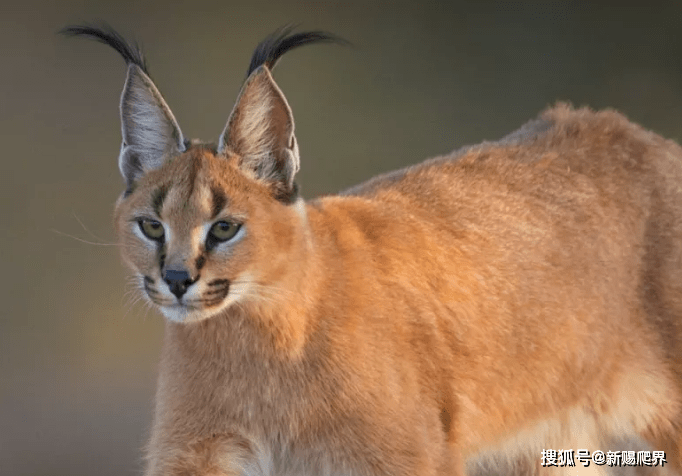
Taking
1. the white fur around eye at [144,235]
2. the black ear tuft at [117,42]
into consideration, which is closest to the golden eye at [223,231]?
the white fur around eye at [144,235]

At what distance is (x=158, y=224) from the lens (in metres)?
2.58

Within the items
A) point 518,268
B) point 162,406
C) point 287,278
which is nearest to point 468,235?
point 518,268

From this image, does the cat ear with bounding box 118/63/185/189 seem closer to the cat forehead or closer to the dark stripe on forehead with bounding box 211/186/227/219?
the cat forehead

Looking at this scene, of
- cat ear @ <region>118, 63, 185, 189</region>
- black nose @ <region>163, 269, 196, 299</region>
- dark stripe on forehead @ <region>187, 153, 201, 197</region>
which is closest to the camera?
black nose @ <region>163, 269, 196, 299</region>

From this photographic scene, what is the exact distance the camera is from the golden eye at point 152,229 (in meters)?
2.58

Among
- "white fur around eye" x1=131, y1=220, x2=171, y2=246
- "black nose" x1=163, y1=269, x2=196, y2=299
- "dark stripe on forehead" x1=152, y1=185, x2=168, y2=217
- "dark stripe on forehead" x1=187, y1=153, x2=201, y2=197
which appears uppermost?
"dark stripe on forehead" x1=187, y1=153, x2=201, y2=197

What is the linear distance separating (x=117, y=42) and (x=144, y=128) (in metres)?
0.24

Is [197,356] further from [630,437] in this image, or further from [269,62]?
[630,437]

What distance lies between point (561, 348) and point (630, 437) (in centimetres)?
53

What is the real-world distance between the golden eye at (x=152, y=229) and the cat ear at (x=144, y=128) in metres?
0.17

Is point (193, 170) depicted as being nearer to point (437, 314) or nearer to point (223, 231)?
point (223, 231)

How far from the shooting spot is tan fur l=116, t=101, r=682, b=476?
2.71 m

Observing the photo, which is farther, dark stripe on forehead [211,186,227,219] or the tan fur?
the tan fur

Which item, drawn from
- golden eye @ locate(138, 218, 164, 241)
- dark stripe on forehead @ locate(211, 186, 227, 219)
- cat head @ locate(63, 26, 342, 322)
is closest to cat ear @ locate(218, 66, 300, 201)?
cat head @ locate(63, 26, 342, 322)
